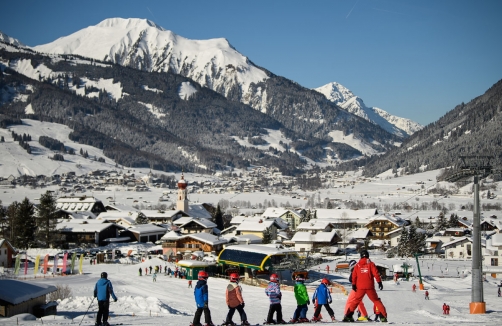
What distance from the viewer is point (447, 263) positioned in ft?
181

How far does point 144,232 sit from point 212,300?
42.2 metres

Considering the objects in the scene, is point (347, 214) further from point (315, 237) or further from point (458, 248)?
point (458, 248)

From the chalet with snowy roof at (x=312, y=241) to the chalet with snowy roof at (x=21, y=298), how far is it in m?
45.7

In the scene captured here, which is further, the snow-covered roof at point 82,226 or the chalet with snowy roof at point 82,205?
the chalet with snowy roof at point 82,205

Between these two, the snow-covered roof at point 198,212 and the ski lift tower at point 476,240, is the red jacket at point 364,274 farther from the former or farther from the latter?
the snow-covered roof at point 198,212

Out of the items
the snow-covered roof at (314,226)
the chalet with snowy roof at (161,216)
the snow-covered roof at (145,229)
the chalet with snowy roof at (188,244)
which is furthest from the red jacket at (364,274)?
the chalet with snowy roof at (161,216)

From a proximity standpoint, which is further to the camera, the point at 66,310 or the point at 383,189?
the point at 383,189

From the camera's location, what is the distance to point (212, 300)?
28.0 metres

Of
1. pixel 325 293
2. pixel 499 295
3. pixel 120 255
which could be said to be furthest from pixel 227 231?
pixel 325 293

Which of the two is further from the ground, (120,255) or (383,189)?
(383,189)

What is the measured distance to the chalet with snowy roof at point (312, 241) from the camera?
212 ft

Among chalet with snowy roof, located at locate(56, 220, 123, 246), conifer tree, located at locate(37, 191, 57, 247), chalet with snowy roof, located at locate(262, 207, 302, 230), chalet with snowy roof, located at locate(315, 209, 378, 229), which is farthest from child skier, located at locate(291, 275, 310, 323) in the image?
chalet with snowy roof, located at locate(262, 207, 302, 230)

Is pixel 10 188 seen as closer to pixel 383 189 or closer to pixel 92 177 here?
pixel 92 177

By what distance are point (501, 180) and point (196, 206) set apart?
94837 millimetres
